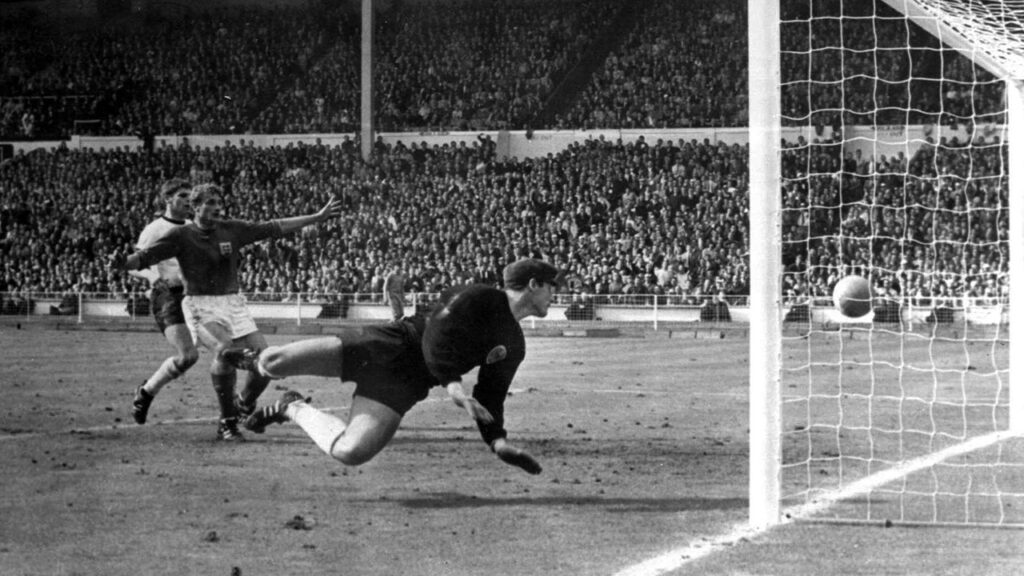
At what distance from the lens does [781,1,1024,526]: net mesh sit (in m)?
9.16

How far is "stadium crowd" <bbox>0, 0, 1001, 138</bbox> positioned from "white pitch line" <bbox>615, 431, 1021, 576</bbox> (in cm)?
2748

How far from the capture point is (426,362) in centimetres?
755

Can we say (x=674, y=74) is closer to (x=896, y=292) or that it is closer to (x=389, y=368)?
(x=896, y=292)

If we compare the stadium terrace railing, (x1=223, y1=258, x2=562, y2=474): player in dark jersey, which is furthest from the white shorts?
the stadium terrace railing

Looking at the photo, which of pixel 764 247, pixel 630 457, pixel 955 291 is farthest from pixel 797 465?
pixel 955 291

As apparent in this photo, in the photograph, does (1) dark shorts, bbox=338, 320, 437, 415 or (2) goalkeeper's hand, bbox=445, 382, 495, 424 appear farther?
(1) dark shorts, bbox=338, 320, 437, 415

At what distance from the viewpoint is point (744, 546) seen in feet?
22.4

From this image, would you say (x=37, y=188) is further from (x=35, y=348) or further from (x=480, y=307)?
(x=480, y=307)

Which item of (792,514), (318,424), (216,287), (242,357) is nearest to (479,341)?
(318,424)

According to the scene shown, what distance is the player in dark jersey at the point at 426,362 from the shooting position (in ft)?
24.2

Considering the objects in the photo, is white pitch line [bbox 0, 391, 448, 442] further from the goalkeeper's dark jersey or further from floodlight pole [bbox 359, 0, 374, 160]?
floodlight pole [bbox 359, 0, 374, 160]

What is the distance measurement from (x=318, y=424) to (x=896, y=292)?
23.2m

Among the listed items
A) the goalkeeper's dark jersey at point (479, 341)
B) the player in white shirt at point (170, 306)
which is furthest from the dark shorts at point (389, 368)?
the player in white shirt at point (170, 306)

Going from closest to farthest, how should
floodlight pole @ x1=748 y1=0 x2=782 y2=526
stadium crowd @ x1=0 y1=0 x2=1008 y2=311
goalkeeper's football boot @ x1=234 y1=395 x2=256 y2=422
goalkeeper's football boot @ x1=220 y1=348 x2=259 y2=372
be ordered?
floodlight pole @ x1=748 y1=0 x2=782 y2=526 < goalkeeper's football boot @ x1=220 y1=348 x2=259 y2=372 < goalkeeper's football boot @ x1=234 y1=395 x2=256 y2=422 < stadium crowd @ x1=0 y1=0 x2=1008 y2=311
